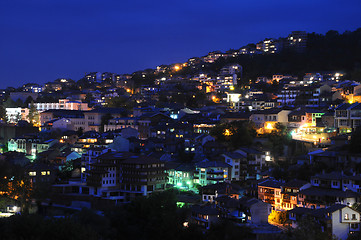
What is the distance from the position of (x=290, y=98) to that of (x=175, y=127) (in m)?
9.28

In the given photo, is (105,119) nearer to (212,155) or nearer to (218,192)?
(212,155)

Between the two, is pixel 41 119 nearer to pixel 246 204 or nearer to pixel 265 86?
pixel 265 86

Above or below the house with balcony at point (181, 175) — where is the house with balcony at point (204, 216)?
below

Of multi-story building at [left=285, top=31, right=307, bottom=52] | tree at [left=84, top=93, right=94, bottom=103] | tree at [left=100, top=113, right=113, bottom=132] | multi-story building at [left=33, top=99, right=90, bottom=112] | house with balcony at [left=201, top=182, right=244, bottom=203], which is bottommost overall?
house with balcony at [left=201, top=182, right=244, bottom=203]

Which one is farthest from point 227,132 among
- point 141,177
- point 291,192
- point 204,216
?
point 204,216

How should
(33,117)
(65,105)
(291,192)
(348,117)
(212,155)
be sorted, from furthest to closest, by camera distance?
(65,105), (33,117), (212,155), (348,117), (291,192)

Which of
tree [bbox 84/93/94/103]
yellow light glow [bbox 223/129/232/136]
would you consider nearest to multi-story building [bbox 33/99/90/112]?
tree [bbox 84/93/94/103]

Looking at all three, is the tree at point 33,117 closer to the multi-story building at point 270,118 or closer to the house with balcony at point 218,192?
the multi-story building at point 270,118

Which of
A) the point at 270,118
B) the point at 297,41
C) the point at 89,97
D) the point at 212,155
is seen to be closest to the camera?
the point at 212,155

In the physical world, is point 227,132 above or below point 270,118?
below

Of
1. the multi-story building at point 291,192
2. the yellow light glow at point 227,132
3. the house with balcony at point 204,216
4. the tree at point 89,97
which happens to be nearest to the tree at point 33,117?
the tree at point 89,97

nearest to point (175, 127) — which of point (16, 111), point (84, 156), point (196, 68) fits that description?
point (84, 156)

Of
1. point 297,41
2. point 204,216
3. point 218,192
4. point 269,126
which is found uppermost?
point 297,41

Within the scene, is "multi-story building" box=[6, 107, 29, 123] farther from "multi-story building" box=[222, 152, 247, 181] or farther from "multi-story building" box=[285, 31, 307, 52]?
"multi-story building" box=[285, 31, 307, 52]
